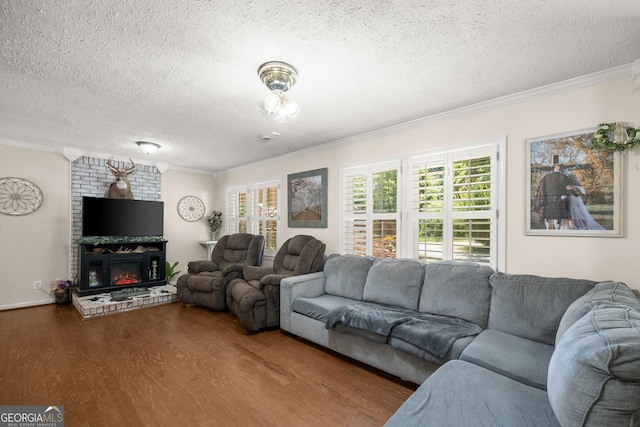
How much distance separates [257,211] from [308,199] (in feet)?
4.62

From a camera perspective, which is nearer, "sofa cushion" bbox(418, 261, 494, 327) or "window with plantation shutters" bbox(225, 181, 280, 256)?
"sofa cushion" bbox(418, 261, 494, 327)

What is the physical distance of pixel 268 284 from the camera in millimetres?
3393

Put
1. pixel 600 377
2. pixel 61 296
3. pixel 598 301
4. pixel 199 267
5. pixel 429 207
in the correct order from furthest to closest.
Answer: pixel 199 267
pixel 61 296
pixel 429 207
pixel 598 301
pixel 600 377

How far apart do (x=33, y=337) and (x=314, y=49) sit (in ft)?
13.5

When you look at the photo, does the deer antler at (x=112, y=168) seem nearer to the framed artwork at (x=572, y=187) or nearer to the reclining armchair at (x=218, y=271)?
the reclining armchair at (x=218, y=271)

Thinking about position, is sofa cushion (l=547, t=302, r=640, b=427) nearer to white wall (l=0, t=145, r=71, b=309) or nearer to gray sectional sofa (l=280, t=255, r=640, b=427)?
gray sectional sofa (l=280, t=255, r=640, b=427)

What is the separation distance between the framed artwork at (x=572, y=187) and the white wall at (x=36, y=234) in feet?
20.5

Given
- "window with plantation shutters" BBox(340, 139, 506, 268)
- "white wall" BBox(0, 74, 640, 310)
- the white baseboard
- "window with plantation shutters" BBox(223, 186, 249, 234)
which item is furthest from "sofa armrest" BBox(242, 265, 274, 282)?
the white baseboard

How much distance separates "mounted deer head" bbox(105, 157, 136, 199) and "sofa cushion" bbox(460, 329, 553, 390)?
5.42 meters

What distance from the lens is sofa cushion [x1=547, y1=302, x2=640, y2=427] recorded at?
3.04 ft

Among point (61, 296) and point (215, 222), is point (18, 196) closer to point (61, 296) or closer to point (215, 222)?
point (61, 296)

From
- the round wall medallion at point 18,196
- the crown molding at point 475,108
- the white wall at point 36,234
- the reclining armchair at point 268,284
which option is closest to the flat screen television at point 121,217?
the white wall at point 36,234

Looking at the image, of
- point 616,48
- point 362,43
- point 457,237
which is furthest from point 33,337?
point 616,48

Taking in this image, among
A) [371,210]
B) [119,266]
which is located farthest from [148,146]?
[371,210]
